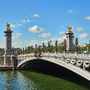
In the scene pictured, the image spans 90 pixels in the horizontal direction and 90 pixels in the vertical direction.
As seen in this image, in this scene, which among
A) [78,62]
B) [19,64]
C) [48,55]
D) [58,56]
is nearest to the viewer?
[78,62]

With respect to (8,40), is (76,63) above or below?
below

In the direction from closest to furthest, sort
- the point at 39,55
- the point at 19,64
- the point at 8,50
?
the point at 39,55 < the point at 19,64 < the point at 8,50

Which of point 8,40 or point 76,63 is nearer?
Result: point 76,63

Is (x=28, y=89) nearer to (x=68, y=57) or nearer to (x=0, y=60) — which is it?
(x=68, y=57)

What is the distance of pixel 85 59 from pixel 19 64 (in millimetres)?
31284

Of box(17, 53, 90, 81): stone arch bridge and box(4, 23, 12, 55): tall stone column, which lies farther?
box(4, 23, 12, 55): tall stone column

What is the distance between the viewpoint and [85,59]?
20.8 metres

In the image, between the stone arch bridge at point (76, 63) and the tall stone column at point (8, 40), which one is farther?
the tall stone column at point (8, 40)

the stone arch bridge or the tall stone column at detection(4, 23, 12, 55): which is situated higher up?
the tall stone column at detection(4, 23, 12, 55)

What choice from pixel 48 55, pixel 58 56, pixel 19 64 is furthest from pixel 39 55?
pixel 19 64

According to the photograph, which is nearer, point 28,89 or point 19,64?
point 28,89

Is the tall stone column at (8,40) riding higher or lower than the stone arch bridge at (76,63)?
higher

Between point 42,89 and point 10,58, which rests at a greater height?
point 10,58

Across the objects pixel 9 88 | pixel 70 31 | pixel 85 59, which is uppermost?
pixel 70 31
